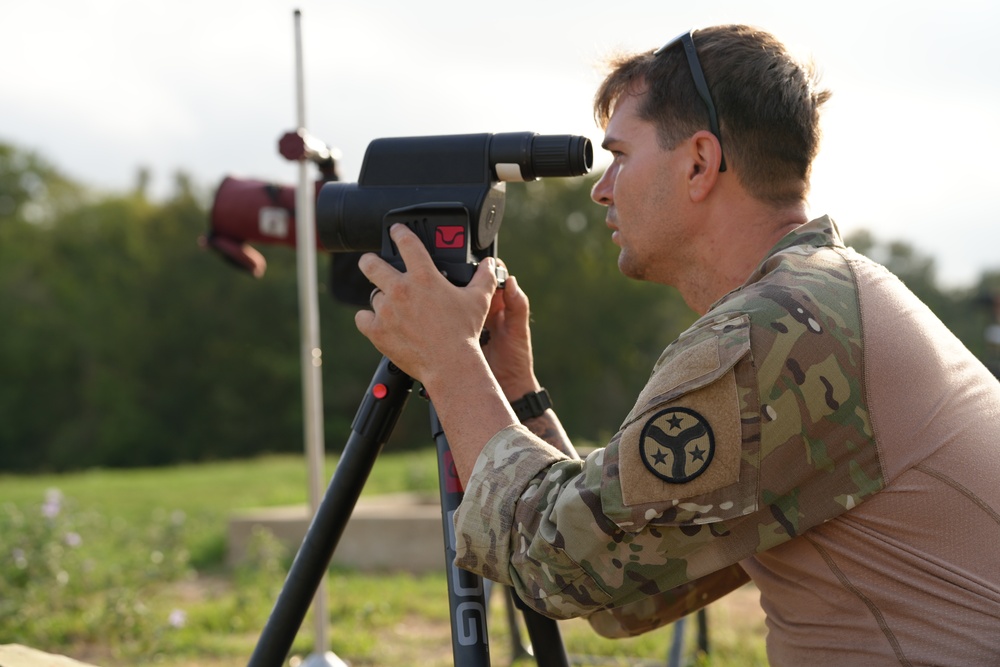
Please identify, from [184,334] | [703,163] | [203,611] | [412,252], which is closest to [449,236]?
[412,252]

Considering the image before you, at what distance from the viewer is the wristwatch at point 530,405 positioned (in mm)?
2076

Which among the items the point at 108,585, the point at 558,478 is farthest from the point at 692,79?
the point at 108,585

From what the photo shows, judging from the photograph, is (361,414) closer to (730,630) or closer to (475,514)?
(475,514)

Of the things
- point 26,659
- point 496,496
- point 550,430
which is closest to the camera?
point 496,496

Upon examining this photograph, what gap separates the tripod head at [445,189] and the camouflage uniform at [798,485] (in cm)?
34

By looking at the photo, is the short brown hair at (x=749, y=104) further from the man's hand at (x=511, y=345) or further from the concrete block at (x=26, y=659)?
the concrete block at (x=26, y=659)

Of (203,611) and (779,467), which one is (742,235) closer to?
(779,467)

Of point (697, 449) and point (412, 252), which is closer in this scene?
point (697, 449)

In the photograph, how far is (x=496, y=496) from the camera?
63.9 inches

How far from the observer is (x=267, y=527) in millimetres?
6441

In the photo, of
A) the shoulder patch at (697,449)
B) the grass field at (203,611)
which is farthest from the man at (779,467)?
the grass field at (203,611)

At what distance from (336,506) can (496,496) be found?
398 mm

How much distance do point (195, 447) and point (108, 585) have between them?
2470cm

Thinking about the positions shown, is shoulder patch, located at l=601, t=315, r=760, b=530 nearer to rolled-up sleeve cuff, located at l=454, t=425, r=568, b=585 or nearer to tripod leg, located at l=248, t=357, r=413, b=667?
rolled-up sleeve cuff, located at l=454, t=425, r=568, b=585
